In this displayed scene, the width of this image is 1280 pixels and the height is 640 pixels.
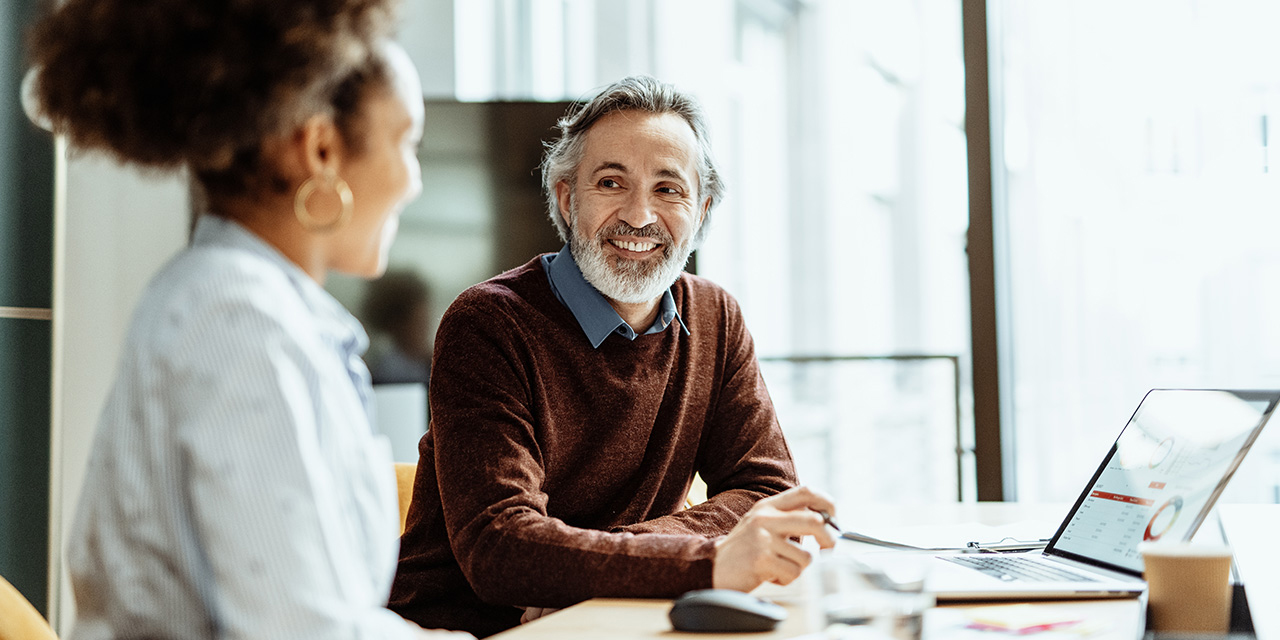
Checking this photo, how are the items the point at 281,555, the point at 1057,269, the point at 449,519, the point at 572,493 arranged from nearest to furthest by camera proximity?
the point at 281,555, the point at 449,519, the point at 572,493, the point at 1057,269

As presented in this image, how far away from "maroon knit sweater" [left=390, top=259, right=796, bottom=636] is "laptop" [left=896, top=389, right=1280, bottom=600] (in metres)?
0.33

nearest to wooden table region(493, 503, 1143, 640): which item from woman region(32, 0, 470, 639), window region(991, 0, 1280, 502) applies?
woman region(32, 0, 470, 639)

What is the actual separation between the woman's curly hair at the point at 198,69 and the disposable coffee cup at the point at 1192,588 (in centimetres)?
86

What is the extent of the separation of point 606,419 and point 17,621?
801 millimetres

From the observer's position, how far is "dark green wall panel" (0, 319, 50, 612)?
7.49ft

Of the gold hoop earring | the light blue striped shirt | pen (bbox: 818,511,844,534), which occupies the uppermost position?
the gold hoop earring

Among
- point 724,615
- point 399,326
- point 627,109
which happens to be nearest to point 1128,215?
point 627,109

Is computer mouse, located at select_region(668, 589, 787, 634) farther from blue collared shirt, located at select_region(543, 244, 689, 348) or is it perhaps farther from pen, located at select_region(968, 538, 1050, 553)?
blue collared shirt, located at select_region(543, 244, 689, 348)

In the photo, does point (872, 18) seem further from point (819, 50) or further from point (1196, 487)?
point (1196, 487)

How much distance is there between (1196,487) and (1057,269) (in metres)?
2.32

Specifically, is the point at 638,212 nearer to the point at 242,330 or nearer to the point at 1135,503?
the point at 1135,503

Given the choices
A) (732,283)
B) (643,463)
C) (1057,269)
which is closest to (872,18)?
(732,283)

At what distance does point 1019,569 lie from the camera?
1.19 meters

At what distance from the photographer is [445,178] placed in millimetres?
2947
